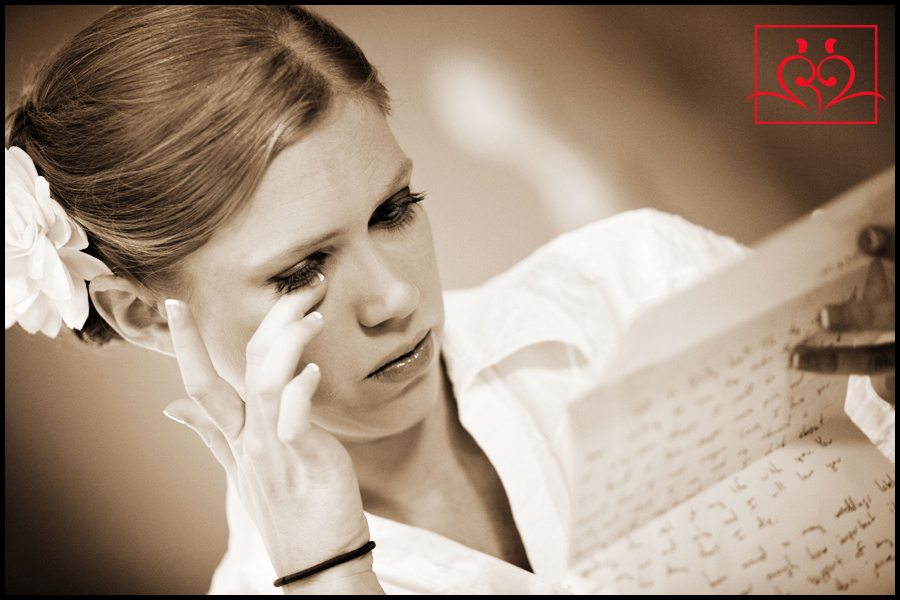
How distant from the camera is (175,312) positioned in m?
0.48

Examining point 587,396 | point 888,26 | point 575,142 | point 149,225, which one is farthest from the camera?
point 575,142

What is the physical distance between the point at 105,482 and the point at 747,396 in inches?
30.1

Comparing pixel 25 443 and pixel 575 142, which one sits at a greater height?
pixel 575 142

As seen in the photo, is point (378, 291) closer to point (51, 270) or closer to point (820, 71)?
point (51, 270)

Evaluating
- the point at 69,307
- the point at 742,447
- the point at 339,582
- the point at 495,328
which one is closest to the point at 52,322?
the point at 69,307

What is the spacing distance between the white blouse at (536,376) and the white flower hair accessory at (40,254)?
0.34 meters

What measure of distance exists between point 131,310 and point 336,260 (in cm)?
24

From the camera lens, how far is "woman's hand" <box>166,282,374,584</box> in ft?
1.48

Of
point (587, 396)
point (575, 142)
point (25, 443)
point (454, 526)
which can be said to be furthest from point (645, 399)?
point (25, 443)

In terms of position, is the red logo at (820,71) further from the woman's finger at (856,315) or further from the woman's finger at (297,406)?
the woman's finger at (297,406)

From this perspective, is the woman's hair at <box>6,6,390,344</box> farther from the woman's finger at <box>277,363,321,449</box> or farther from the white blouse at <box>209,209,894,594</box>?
the white blouse at <box>209,209,894,594</box>

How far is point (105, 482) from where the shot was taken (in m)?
0.73

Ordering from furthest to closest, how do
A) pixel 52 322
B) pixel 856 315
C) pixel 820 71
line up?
pixel 820 71, pixel 52 322, pixel 856 315

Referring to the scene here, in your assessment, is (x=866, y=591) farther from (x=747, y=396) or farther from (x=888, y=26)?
(x=888, y=26)
